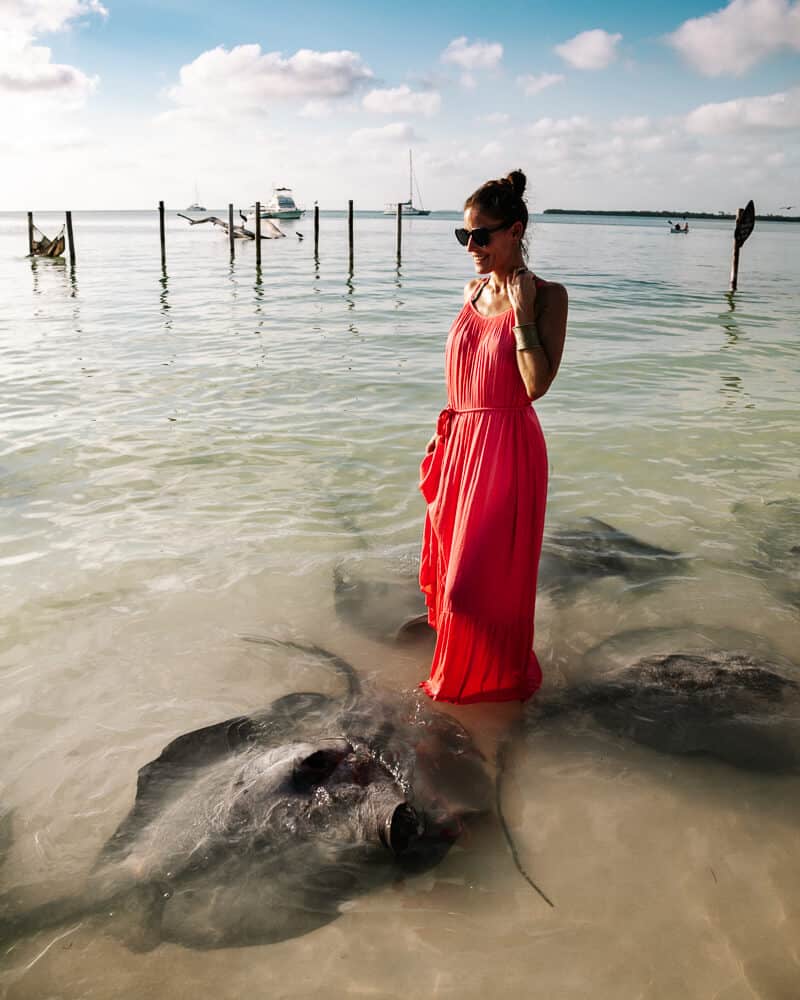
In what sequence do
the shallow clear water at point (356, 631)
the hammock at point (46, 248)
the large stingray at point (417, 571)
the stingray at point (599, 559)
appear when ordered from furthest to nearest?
the hammock at point (46, 248) → the stingray at point (599, 559) → the large stingray at point (417, 571) → the shallow clear water at point (356, 631)

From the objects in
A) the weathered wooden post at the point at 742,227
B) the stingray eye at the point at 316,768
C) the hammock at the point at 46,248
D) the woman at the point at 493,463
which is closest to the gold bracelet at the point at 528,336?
the woman at the point at 493,463

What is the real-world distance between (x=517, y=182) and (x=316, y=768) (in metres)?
2.45

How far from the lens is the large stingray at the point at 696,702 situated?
347cm

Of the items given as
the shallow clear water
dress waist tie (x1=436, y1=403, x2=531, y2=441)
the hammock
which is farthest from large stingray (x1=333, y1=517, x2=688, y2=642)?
the hammock

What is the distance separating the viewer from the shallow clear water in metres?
2.44

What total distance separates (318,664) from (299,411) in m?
5.77

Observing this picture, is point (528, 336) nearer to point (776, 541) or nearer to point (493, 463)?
point (493, 463)

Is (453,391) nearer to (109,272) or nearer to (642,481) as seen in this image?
(642,481)

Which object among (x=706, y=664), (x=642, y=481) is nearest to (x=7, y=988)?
(x=706, y=664)

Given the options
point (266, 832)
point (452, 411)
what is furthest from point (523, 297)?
point (266, 832)

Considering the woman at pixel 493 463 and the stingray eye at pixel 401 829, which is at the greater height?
the woman at pixel 493 463

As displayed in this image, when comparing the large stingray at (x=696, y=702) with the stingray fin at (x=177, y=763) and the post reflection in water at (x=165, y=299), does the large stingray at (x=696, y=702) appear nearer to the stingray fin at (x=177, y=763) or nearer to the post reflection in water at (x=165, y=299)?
the stingray fin at (x=177, y=763)

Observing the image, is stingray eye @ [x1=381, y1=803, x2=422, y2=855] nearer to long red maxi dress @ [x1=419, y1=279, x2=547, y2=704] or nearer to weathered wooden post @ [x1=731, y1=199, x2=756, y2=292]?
long red maxi dress @ [x1=419, y1=279, x2=547, y2=704]

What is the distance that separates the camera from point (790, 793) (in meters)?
3.16
